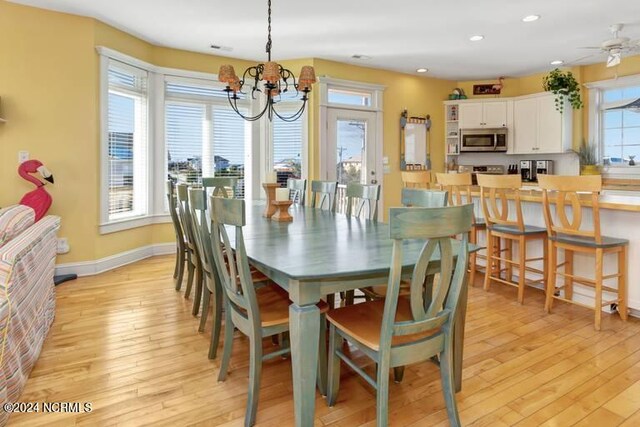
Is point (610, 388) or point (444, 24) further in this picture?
point (444, 24)

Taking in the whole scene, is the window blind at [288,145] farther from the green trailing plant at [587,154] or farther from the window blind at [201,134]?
the green trailing plant at [587,154]

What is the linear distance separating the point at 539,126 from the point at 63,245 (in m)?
6.55

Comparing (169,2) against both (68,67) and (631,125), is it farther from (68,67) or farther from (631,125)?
(631,125)

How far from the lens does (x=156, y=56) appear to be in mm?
5059

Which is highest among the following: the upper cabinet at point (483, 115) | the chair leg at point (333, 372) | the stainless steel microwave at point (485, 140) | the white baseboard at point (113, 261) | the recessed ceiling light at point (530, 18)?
the recessed ceiling light at point (530, 18)

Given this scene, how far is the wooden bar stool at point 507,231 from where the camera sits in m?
3.31

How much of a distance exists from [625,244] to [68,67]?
5207 millimetres

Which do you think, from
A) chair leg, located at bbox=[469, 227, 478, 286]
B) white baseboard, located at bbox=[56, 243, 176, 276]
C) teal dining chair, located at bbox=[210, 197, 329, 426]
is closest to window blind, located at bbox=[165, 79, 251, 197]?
white baseboard, located at bbox=[56, 243, 176, 276]

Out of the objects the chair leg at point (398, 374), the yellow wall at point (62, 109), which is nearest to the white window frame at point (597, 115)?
the chair leg at point (398, 374)

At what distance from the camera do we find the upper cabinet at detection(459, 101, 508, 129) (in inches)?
253

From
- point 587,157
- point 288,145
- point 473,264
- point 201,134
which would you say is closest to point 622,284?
point 473,264

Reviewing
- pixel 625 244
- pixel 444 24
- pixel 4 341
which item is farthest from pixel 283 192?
pixel 444 24

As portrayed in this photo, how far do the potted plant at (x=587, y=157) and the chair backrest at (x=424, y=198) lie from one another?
4.57 meters

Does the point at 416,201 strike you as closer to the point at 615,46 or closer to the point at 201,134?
the point at 615,46
